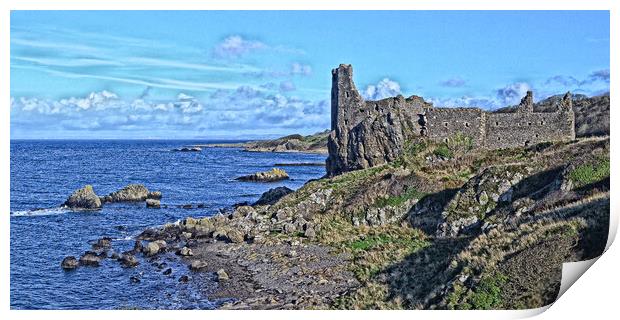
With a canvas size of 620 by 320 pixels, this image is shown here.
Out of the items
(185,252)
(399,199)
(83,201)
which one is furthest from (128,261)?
(83,201)

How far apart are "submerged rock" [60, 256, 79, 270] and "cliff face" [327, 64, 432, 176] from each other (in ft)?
61.4

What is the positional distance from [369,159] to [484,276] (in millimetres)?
22907

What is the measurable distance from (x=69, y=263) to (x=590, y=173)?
2604 cm

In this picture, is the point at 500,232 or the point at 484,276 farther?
the point at 500,232

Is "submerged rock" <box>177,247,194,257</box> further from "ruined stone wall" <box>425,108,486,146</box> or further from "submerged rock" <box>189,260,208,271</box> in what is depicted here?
"ruined stone wall" <box>425,108,486,146</box>

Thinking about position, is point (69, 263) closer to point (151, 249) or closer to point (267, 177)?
point (151, 249)

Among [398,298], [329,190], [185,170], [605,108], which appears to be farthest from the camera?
[185,170]

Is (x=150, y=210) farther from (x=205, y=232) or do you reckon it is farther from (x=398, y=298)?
(x=398, y=298)

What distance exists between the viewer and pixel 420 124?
1811 inches

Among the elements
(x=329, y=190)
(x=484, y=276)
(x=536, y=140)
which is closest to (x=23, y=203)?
(x=329, y=190)

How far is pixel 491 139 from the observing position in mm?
45156

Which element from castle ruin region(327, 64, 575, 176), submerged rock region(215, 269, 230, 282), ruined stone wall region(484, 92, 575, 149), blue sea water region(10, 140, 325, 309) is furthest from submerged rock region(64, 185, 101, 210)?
ruined stone wall region(484, 92, 575, 149)

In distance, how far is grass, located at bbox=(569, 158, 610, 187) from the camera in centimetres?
3094

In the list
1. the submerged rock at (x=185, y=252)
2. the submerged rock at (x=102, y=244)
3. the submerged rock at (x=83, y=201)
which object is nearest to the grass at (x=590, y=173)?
the submerged rock at (x=185, y=252)
